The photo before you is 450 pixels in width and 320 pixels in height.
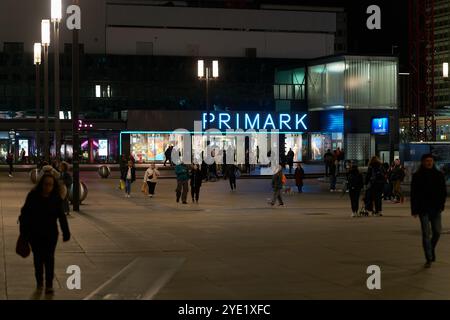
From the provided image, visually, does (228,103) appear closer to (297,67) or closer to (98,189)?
(297,67)

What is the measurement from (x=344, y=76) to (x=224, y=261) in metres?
57.5

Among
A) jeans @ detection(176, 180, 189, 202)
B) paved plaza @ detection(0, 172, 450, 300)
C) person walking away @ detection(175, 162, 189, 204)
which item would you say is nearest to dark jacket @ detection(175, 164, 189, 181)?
person walking away @ detection(175, 162, 189, 204)

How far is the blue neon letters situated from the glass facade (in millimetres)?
4126

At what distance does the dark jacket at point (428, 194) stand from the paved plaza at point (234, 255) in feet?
3.06

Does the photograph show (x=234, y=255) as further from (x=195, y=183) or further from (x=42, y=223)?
(x=195, y=183)

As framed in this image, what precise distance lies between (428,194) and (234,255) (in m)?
3.59

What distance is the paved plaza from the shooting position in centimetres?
1149

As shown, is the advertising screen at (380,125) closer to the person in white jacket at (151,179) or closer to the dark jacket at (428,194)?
the person in white jacket at (151,179)

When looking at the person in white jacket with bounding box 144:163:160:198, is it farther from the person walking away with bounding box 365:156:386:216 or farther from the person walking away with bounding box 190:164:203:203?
the person walking away with bounding box 365:156:386:216

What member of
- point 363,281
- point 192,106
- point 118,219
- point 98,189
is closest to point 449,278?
point 363,281

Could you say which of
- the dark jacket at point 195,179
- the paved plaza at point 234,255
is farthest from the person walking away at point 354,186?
the dark jacket at point 195,179

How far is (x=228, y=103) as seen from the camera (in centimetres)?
8131

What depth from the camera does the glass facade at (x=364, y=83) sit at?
70.5 meters
